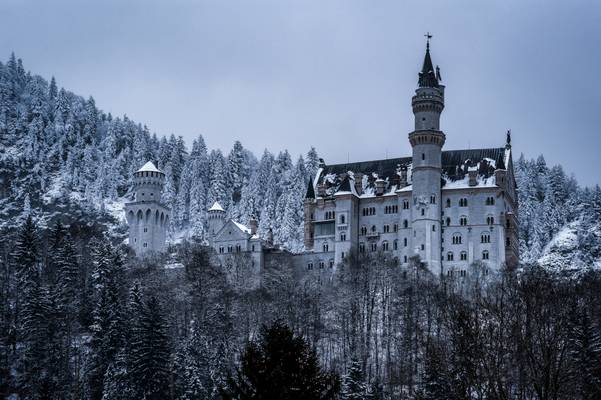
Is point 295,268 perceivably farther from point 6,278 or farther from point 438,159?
point 6,278

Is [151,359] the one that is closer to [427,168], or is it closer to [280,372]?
[280,372]

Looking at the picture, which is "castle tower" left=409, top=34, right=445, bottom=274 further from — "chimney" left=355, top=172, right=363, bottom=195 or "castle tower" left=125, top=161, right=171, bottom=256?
"castle tower" left=125, top=161, right=171, bottom=256

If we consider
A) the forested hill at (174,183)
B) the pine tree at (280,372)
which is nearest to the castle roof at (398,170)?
the forested hill at (174,183)

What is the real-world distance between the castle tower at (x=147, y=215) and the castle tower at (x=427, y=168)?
3510cm

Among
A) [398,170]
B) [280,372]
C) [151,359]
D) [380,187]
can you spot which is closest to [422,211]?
[380,187]

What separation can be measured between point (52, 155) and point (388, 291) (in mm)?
77952

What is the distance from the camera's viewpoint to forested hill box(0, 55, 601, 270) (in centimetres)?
13150

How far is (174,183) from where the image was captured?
159 meters

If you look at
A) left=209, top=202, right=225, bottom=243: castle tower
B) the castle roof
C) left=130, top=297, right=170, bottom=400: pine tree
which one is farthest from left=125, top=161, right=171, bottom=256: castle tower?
left=130, top=297, right=170, bottom=400: pine tree

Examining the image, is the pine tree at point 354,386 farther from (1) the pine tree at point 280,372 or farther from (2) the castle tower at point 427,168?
(2) the castle tower at point 427,168

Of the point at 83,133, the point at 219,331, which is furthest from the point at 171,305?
the point at 83,133

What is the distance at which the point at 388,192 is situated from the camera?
118m

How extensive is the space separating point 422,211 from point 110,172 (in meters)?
61.3

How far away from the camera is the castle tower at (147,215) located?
129750 mm
